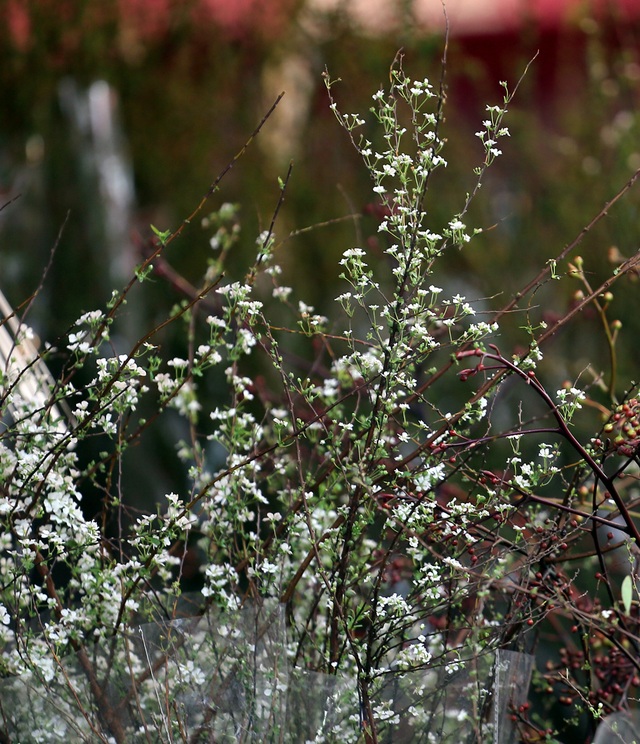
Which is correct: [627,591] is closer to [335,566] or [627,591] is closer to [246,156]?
[335,566]

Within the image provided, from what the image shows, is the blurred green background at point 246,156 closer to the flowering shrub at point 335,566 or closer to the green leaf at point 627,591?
the flowering shrub at point 335,566

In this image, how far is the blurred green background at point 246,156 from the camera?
8.05 feet

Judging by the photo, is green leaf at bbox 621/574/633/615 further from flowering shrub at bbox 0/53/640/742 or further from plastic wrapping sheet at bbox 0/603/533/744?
plastic wrapping sheet at bbox 0/603/533/744

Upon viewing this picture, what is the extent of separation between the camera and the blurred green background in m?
2.46

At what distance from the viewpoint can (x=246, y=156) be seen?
9.16ft

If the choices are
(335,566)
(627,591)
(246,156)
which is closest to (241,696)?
(335,566)

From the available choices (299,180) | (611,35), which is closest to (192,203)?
(299,180)

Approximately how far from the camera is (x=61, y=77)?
262 cm

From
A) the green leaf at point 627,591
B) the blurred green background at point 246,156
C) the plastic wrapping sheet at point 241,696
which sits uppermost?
the blurred green background at point 246,156

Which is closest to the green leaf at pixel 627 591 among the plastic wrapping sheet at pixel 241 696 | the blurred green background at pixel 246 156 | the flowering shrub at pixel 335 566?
the flowering shrub at pixel 335 566

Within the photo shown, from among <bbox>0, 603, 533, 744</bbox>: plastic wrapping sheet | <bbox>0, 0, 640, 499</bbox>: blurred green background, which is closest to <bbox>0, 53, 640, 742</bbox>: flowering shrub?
<bbox>0, 603, 533, 744</bbox>: plastic wrapping sheet

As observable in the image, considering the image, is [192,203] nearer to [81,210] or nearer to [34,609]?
[81,210]

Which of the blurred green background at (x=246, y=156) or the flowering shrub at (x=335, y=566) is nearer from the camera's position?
the flowering shrub at (x=335, y=566)

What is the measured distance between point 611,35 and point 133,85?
1.83 metres
